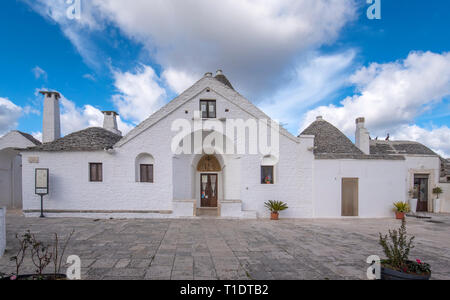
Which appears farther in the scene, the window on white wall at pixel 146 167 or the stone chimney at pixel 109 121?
the stone chimney at pixel 109 121

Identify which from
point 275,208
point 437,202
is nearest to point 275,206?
point 275,208

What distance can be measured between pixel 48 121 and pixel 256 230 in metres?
15.1

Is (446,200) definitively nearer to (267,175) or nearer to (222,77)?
(267,175)

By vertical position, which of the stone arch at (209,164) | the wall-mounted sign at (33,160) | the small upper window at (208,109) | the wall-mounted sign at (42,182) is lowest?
the wall-mounted sign at (42,182)

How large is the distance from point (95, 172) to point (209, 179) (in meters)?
7.23

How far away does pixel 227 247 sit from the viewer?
6.89 metres

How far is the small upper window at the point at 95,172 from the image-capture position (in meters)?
11.9

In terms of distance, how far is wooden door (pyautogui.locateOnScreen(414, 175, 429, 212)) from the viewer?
14.9 m

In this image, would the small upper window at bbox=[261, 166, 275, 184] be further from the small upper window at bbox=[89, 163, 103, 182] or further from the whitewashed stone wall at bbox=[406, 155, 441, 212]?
the whitewashed stone wall at bbox=[406, 155, 441, 212]

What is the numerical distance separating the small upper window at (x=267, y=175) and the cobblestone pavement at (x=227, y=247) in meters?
2.40

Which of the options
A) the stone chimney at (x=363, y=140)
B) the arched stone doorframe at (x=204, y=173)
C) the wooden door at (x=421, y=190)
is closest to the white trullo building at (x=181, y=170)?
the arched stone doorframe at (x=204, y=173)

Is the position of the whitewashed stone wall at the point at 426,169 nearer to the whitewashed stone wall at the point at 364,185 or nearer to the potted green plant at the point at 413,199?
the potted green plant at the point at 413,199

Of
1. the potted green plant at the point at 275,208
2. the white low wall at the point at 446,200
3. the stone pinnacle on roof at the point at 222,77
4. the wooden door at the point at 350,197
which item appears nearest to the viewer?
the potted green plant at the point at 275,208
